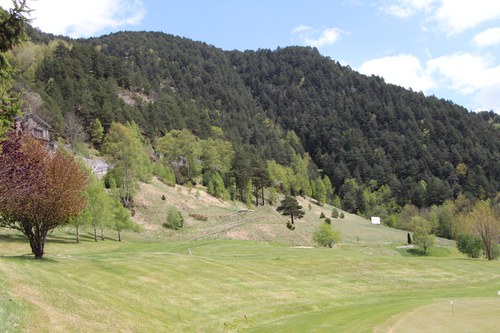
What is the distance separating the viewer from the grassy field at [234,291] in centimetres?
1872

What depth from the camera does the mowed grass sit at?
18.4 m

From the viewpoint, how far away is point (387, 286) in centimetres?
4166

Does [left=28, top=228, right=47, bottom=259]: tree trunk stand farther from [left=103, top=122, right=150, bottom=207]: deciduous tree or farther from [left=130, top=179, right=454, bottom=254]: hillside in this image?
[left=103, top=122, right=150, bottom=207]: deciduous tree

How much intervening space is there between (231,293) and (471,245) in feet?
212

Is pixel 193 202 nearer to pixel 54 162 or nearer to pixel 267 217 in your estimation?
pixel 267 217

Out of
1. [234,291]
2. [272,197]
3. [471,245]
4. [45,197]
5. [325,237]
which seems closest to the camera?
[45,197]

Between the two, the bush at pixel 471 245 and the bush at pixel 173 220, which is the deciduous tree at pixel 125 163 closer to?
the bush at pixel 173 220

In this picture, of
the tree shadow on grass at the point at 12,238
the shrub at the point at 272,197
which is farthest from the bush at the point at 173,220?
the shrub at the point at 272,197

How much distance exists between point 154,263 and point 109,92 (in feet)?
385

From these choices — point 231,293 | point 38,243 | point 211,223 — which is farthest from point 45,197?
point 211,223

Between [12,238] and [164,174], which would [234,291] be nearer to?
[12,238]

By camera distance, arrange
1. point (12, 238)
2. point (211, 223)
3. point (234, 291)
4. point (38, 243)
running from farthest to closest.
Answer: point (211, 223), point (12, 238), point (234, 291), point (38, 243)

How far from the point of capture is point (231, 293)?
100 ft

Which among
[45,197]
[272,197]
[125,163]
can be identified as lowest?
[45,197]
